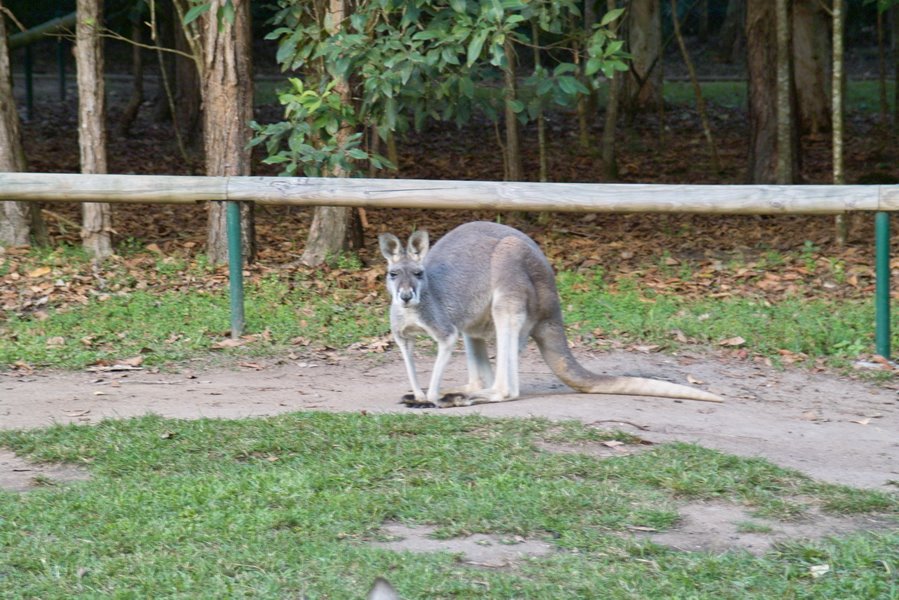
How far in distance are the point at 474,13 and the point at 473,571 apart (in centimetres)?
511

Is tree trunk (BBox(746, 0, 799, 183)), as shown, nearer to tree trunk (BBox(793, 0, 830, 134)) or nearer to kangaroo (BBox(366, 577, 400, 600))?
tree trunk (BBox(793, 0, 830, 134))

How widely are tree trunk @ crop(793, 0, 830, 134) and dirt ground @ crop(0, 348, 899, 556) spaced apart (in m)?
8.98

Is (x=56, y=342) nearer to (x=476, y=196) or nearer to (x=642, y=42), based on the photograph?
(x=476, y=196)

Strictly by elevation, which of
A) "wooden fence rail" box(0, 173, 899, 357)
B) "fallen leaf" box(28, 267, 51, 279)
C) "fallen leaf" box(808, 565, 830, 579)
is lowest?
"fallen leaf" box(808, 565, 830, 579)

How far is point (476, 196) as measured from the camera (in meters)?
8.02

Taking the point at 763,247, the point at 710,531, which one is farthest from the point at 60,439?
the point at 763,247

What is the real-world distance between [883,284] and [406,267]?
3.34 meters

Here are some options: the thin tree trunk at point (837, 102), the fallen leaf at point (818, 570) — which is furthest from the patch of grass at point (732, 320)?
the fallen leaf at point (818, 570)

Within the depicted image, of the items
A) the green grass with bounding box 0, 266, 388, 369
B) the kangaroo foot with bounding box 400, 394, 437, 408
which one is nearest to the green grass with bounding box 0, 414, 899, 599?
the kangaroo foot with bounding box 400, 394, 437, 408

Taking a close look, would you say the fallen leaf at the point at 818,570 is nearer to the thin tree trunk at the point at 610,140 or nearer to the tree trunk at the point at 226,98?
the tree trunk at the point at 226,98

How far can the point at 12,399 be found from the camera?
6754 mm

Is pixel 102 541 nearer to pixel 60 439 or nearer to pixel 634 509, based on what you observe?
pixel 60 439

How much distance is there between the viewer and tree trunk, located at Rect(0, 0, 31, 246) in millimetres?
10250

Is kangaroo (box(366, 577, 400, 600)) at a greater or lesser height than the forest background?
lesser
